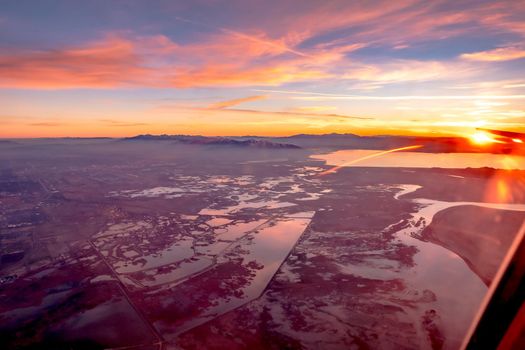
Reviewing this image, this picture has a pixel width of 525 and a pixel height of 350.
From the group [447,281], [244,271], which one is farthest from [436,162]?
[244,271]

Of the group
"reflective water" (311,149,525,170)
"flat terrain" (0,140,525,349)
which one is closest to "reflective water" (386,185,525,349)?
"flat terrain" (0,140,525,349)

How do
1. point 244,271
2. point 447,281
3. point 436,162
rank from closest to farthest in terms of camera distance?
point 447,281
point 244,271
point 436,162

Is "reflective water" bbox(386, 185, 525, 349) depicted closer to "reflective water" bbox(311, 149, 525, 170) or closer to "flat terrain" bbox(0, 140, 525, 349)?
"flat terrain" bbox(0, 140, 525, 349)

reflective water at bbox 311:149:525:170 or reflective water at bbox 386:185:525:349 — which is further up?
reflective water at bbox 386:185:525:349

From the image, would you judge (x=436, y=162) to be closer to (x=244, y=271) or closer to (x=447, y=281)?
(x=447, y=281)

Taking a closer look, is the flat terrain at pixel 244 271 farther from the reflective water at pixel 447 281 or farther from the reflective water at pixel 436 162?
the reflective water at pixel 436 162

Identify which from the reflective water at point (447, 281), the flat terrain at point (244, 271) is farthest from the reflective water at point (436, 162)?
the reflective water at point (447, 281)

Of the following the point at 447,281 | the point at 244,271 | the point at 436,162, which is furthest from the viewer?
the point at 436,162

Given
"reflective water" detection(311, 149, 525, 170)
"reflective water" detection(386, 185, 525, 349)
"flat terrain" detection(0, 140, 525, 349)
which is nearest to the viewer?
"flat terrain" detection(0, 140, 525, 349)

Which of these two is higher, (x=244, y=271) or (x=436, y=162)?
(x=244, y=271)
